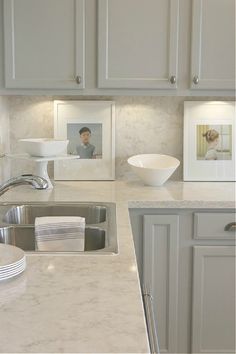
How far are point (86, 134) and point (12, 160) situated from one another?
0.48 m

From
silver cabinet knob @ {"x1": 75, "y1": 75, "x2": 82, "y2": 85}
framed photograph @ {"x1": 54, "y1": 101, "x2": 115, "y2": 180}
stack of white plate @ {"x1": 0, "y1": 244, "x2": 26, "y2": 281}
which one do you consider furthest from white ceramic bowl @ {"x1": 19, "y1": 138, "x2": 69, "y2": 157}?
stack of white plate @ {"x1": 0, "y1": 244, "x2": 26, "y2": 281}

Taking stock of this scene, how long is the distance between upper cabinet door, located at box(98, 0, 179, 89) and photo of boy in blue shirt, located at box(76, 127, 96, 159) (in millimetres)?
383

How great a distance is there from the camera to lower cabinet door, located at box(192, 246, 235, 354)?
2.52m

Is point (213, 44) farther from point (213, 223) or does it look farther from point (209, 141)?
point (213, 223)

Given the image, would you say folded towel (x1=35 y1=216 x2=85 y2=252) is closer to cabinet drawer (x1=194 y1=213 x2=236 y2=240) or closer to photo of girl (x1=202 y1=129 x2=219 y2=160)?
cabinet drawer (x1=194 y1=213 x2=236 y2=240)

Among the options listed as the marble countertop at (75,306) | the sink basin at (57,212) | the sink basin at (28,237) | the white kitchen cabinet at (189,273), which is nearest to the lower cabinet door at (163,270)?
the white kitchen cabinet at (189,273)

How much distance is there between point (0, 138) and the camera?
289 centimetres

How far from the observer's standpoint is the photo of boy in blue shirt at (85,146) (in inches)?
120

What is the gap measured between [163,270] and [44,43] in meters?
1.32

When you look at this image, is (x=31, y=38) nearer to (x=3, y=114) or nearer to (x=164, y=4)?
(x=3, y=114)

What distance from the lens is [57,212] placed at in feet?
7.82

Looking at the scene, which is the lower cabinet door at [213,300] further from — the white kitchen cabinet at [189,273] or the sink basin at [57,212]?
the sink basin at [57,212]

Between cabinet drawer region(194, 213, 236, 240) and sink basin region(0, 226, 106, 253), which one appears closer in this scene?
sink basin region(0, 226, 106, 253)

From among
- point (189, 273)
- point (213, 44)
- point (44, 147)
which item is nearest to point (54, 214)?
point (44, 147)
